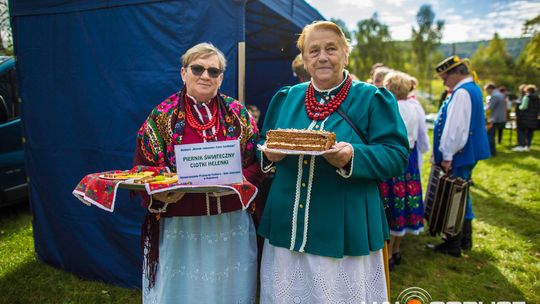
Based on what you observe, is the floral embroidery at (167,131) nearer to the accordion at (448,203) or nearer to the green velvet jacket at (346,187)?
Answer: the green velvet jacket at (346,187)

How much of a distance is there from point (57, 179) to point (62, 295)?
1.09 meters

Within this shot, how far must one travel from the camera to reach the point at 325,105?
1.95m

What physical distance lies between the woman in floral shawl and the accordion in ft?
8.89

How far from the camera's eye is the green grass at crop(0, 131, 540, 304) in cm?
357

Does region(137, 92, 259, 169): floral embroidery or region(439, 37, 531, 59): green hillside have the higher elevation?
region(439, 37, 531, 59): green hillside

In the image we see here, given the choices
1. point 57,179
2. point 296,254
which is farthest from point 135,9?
point 296,254

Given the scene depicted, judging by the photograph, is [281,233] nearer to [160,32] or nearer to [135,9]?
[160,32]

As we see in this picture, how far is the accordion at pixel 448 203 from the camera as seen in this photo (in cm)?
416

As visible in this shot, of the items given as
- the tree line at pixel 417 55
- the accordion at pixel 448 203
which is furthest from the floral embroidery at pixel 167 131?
the tree line at pixel 417 55

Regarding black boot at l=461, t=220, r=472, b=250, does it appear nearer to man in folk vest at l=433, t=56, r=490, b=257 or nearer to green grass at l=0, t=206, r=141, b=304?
man in folk vest at l=433, t=56, r=490, b=257

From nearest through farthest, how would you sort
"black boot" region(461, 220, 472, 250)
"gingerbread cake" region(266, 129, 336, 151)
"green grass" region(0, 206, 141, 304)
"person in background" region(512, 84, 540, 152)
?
1. "gingerbread cake" region(266, 129, 336, 151)
2. "green grass" region(0, 206, 141, 304)
3. "black boot" region(461, 220, 472, 250)
4. "person in background" region(512, 84, 540, 152)

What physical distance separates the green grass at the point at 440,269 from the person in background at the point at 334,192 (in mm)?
2000

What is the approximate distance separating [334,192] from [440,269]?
9.85 feet

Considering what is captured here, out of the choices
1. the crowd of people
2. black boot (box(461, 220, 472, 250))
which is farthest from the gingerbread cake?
black boot (box(461, 220, 472, 250))
